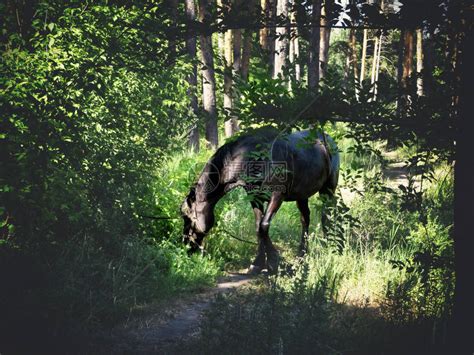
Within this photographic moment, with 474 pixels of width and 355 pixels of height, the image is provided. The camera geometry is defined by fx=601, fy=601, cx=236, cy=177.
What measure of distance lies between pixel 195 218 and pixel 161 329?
2239 millimetres

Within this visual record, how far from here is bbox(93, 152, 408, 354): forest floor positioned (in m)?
5.74

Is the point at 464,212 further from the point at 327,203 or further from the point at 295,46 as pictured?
the point at 295,46

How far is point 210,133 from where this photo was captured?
1794 cm

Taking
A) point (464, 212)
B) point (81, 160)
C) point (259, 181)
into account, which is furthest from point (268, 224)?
point (464, 212)

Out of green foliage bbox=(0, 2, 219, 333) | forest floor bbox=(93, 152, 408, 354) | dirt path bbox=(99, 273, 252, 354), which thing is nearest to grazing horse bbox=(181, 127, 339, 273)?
green foliage bbox=(0, 2, 219, 333)

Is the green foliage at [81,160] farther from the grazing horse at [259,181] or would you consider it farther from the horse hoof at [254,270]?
the horse hoof at [254,270]

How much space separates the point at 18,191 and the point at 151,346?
6.48 feet

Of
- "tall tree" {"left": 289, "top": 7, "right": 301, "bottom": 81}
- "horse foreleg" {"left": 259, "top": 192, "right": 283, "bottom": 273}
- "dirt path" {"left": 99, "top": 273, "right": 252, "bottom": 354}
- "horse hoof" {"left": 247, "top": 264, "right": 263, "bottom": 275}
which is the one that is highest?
"tall tree" {"left": 289, "top": 7, "right": 301, "bottom": 81}

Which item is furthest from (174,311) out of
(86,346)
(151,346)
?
(86,346)

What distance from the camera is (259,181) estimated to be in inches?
345

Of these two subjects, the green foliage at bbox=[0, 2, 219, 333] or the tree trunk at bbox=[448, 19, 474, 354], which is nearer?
the tree trunk at bbox=[448, 19, 474, 354]

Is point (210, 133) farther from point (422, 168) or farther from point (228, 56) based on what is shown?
point (422, 168)

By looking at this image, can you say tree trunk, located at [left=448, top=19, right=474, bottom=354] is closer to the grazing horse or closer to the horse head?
the grazing horse

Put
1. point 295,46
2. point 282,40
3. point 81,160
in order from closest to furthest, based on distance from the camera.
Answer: point 81,160
point 282,40
point 295,46
